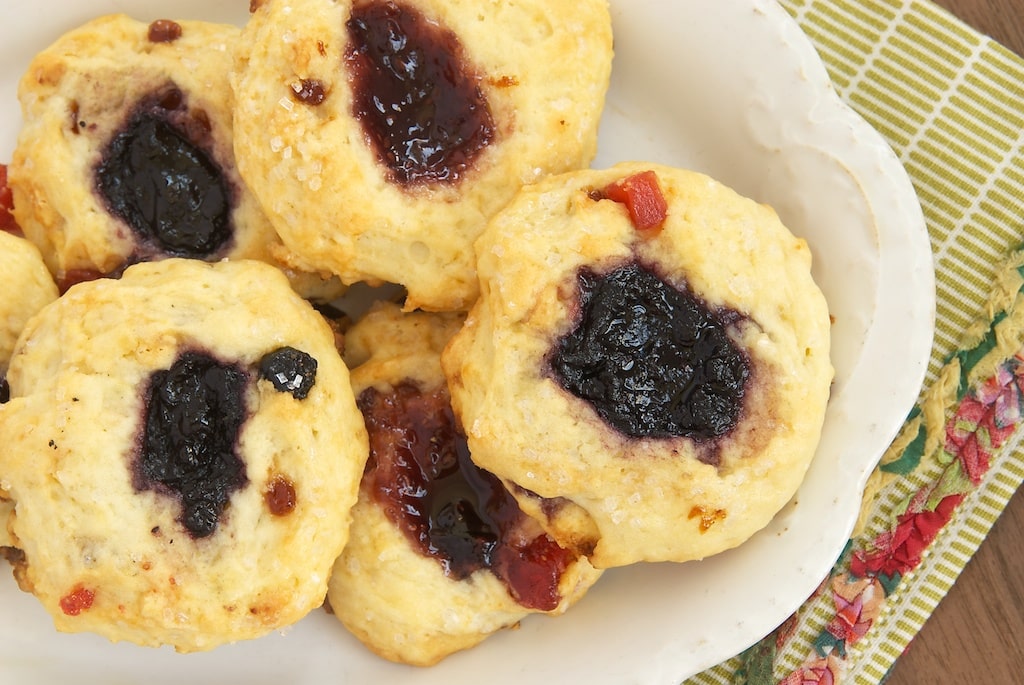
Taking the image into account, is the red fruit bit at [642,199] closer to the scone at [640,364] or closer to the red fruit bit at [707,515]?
the scone at [640,364]

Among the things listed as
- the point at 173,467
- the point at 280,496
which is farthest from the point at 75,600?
the point at 280,496

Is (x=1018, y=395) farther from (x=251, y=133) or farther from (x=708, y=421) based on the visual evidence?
(x=251, y=133)

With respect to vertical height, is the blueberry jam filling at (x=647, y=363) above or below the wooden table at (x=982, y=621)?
above

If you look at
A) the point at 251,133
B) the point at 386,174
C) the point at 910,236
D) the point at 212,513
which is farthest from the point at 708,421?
the point at 251,133

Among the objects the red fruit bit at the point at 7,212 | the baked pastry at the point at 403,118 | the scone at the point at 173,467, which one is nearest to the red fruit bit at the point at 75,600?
the scone at the point at 173,467

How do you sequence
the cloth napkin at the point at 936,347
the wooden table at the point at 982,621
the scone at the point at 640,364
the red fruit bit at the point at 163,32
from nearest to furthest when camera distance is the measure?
1. the scone at the point at 640,364
2. the red fruit bit at the point at 163,32
3. the cloth napkin at the point at 936,347
4. the wooden table at the point at 982,621

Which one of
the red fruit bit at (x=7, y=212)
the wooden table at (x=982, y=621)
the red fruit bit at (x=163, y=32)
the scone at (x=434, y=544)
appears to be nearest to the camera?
the scone at (x=434, y=544)
